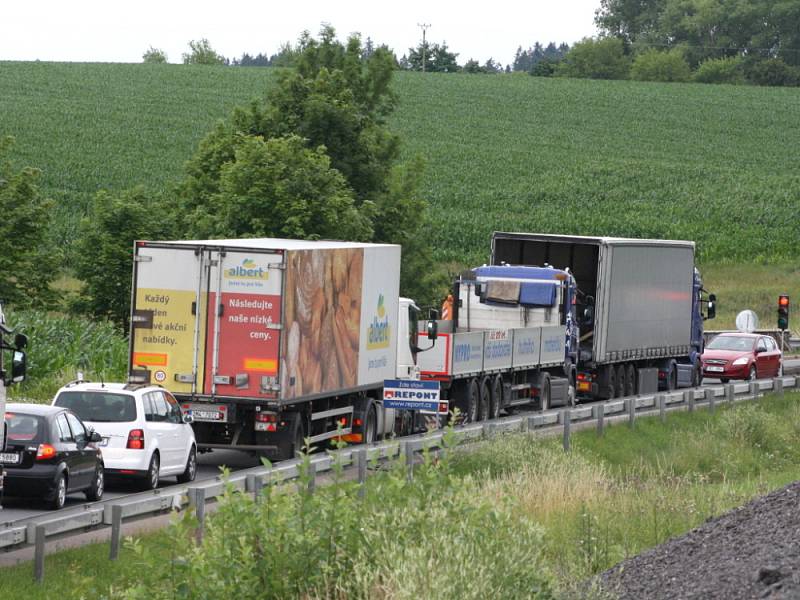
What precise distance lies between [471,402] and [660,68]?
14108cm

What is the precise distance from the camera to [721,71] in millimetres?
166625

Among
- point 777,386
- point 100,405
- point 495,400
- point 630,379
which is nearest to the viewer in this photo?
point 100,405

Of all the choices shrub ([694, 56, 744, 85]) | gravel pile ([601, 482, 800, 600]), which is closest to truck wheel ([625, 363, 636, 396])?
gravel pile ([601, 482, 800, 600])

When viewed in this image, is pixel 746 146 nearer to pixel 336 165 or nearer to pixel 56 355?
pixel 336 165

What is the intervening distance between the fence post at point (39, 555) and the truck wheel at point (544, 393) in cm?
2014

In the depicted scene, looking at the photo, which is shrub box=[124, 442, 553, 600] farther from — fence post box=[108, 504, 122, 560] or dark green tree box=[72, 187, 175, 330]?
dark green tree box=[72, 187, 175, 330]

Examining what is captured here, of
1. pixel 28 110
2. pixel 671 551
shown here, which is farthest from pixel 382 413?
pixel 28 110

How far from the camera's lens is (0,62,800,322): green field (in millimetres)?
80875

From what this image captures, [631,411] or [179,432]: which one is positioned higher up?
[179,432]

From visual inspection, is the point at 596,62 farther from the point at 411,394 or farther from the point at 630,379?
the point at 411,394

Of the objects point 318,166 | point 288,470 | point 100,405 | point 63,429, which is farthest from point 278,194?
point 63,429

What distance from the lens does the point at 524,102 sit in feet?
430

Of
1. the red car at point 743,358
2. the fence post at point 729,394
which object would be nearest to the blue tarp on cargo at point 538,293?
the fence post at point 729,394

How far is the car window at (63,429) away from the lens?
1872 centimetres
